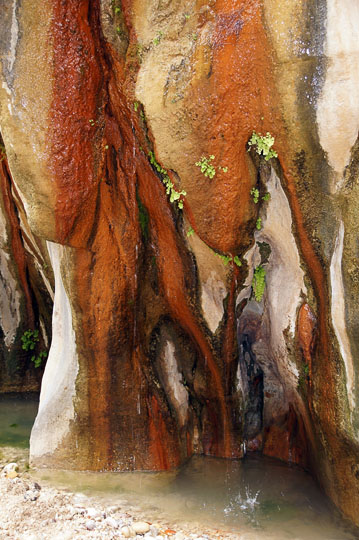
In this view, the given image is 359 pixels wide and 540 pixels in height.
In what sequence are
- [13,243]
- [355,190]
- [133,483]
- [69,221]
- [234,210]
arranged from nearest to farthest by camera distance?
[355,190], [234,210], [69,221], [133,483], [13,243]

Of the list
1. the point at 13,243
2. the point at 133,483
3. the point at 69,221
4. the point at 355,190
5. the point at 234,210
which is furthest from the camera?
the point at 13,243

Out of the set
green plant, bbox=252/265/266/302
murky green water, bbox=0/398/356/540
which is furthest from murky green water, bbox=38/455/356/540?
green plant, bbox=252/265/266/302

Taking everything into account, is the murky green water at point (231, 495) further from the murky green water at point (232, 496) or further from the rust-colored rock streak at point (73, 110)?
the rust-colored rock streak at point (73, 110)

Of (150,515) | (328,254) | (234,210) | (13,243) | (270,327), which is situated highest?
(13,243)

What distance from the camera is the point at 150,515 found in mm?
4352

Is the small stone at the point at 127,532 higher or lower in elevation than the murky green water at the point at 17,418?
lower

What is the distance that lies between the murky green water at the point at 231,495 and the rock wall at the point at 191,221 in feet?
0.52

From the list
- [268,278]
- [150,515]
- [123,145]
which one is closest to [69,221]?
[123,145]

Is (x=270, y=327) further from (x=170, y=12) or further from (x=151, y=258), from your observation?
(x=170, y=12)

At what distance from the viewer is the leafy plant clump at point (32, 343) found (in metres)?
7.38

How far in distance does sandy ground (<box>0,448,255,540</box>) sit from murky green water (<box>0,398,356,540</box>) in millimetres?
120

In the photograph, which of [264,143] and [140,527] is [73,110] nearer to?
[264,143]

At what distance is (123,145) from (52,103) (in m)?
0.67

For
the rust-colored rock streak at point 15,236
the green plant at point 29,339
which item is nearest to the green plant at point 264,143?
the rust-colored rock streak at point 15,236
